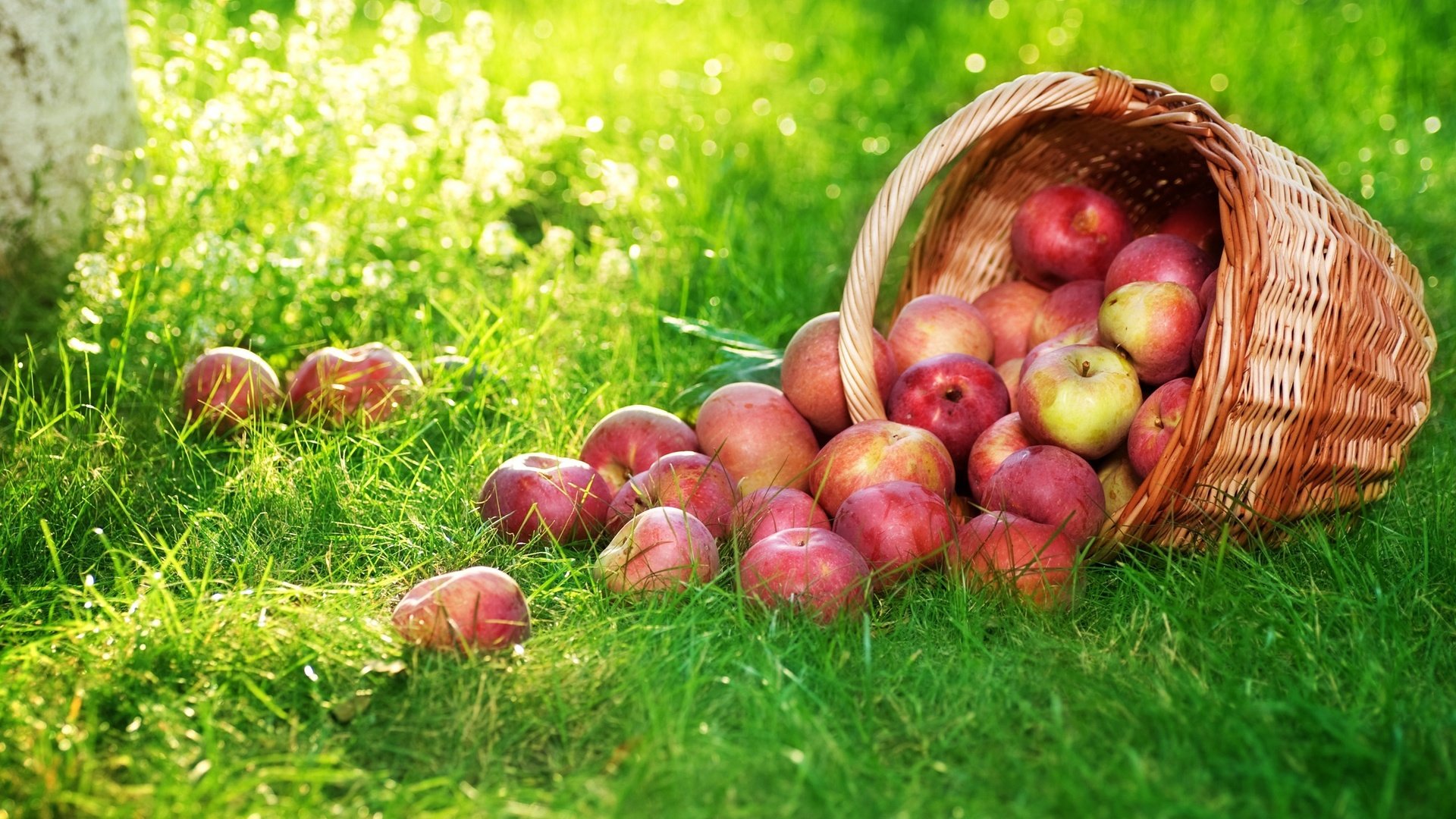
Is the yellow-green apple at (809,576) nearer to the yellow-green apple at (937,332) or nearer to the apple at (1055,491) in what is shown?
the apple at (1055,491)

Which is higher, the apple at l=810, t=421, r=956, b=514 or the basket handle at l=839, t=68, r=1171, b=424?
the basket handle at l=839, t=68, r=1171, b=424

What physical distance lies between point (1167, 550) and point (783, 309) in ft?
5.25

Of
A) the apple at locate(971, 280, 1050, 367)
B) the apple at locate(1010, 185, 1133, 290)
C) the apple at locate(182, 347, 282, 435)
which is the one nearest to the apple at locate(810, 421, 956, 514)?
the apple at locate(971, 280, 1050, 367)

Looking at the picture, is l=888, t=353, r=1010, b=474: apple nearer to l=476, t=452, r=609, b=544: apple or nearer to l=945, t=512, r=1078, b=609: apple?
l=945, t=512, r=1078, b=609: apple

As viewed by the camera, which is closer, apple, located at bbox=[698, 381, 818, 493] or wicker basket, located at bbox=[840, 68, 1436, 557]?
wicker basket, located at bbox=[840, 68, 1436, 557]

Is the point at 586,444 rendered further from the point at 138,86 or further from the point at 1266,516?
the point at 138,86

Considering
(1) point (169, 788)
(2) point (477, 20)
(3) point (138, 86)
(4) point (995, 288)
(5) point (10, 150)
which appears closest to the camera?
(1) point (169, 788)

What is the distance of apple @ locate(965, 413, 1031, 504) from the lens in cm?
252

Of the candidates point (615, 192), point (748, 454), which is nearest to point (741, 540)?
point (748, 454)

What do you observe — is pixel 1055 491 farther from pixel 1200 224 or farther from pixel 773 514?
pixel 1200 224

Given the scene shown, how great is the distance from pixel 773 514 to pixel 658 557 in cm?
27

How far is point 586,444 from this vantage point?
8.83 feet

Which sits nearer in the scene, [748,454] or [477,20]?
[748,454]

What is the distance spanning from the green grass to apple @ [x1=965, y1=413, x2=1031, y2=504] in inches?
12.8
